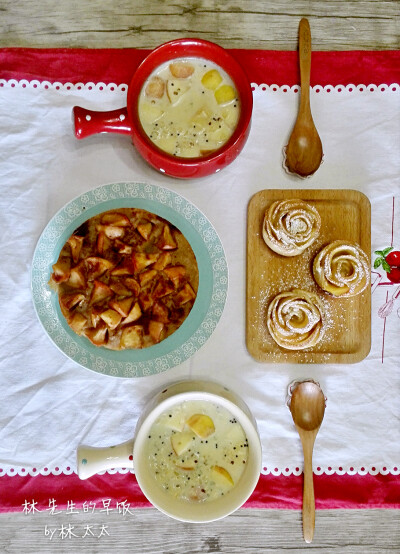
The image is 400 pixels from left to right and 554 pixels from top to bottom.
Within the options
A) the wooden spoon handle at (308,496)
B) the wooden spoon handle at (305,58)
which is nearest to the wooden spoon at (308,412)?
the wooden spoon handle at (308,496)

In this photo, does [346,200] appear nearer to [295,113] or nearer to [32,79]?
[295,113]

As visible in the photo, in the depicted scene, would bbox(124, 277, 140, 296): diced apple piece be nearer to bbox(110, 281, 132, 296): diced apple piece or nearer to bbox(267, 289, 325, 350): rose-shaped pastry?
bbox(110, 281, 132, 296): diced apple piece

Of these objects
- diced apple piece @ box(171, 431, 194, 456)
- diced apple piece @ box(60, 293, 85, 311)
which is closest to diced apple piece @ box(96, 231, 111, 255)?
diced apple piece @ box(60, 293, 85, 311)

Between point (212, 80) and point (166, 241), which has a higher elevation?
point (212, 80)

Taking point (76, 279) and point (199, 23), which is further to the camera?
point (199, 23)

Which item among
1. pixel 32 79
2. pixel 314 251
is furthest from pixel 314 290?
pixel 32 79

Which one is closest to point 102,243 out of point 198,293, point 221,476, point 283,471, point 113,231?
point 113,231

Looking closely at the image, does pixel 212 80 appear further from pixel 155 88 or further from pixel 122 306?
pixel 122 306
